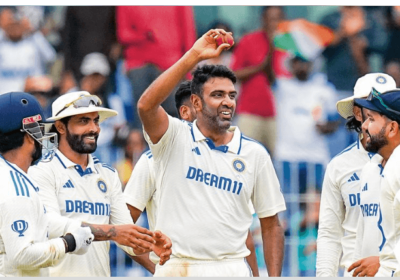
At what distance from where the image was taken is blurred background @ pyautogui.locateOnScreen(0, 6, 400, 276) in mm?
12516

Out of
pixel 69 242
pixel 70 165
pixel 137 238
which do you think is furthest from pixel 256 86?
pixel 69 242

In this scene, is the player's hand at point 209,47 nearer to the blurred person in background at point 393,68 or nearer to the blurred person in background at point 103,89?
the blurred person in background at point 103,89

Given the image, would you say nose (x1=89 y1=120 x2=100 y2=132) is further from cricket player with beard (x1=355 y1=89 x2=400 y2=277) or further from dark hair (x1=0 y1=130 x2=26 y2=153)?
cricket player with beard (x1=355 y1=89 x2=400 y2=277)

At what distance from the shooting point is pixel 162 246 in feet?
21.9

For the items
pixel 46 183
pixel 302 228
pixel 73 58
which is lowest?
pixel 302 228

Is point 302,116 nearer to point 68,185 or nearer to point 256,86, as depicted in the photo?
point 256,86

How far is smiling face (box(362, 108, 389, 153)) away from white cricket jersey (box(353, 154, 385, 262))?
47 cm

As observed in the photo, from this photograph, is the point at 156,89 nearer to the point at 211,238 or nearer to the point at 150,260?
the point at 211,238

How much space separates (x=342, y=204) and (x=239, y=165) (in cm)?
120

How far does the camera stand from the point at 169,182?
23.6 ft

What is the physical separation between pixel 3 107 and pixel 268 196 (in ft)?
7.49

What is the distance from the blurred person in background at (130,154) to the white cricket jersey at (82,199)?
4485mm

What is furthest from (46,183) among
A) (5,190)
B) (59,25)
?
(59,25)

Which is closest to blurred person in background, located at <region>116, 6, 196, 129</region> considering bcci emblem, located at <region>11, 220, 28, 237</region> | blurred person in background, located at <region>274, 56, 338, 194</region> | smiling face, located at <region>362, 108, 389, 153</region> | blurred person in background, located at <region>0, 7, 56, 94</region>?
blurred person in background, located at <region>0, 7, 56, 94</region>
